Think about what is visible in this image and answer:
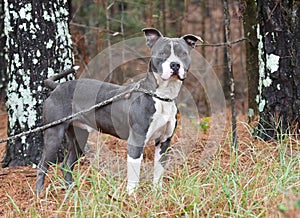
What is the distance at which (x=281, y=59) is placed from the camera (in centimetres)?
530

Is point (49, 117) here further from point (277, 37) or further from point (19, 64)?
point (277, 37)

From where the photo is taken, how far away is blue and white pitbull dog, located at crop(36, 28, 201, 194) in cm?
424

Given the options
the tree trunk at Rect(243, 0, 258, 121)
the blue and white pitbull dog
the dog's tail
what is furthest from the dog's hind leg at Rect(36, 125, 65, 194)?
the tree trunk at Rect(243, 0, 258, 121)

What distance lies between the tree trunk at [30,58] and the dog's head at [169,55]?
1313 mm

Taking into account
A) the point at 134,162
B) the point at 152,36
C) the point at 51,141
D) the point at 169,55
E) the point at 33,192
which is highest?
the point at 152,36

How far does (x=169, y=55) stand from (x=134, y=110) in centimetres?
57

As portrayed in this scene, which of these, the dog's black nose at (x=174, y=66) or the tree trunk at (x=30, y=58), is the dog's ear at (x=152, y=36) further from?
the tree trunk at (x=30, y=58)

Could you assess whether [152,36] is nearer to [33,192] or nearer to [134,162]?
[134,162]

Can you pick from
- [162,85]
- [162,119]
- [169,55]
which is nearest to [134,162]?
[162,119]

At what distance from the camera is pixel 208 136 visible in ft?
20.0

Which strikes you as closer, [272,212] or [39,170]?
[272,212]

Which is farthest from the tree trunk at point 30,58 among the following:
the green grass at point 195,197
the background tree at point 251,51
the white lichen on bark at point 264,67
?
the background tree at point 251,51

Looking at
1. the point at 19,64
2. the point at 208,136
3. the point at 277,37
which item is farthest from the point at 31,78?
the point at 277,37

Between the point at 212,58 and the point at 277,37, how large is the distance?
6.27 meters
